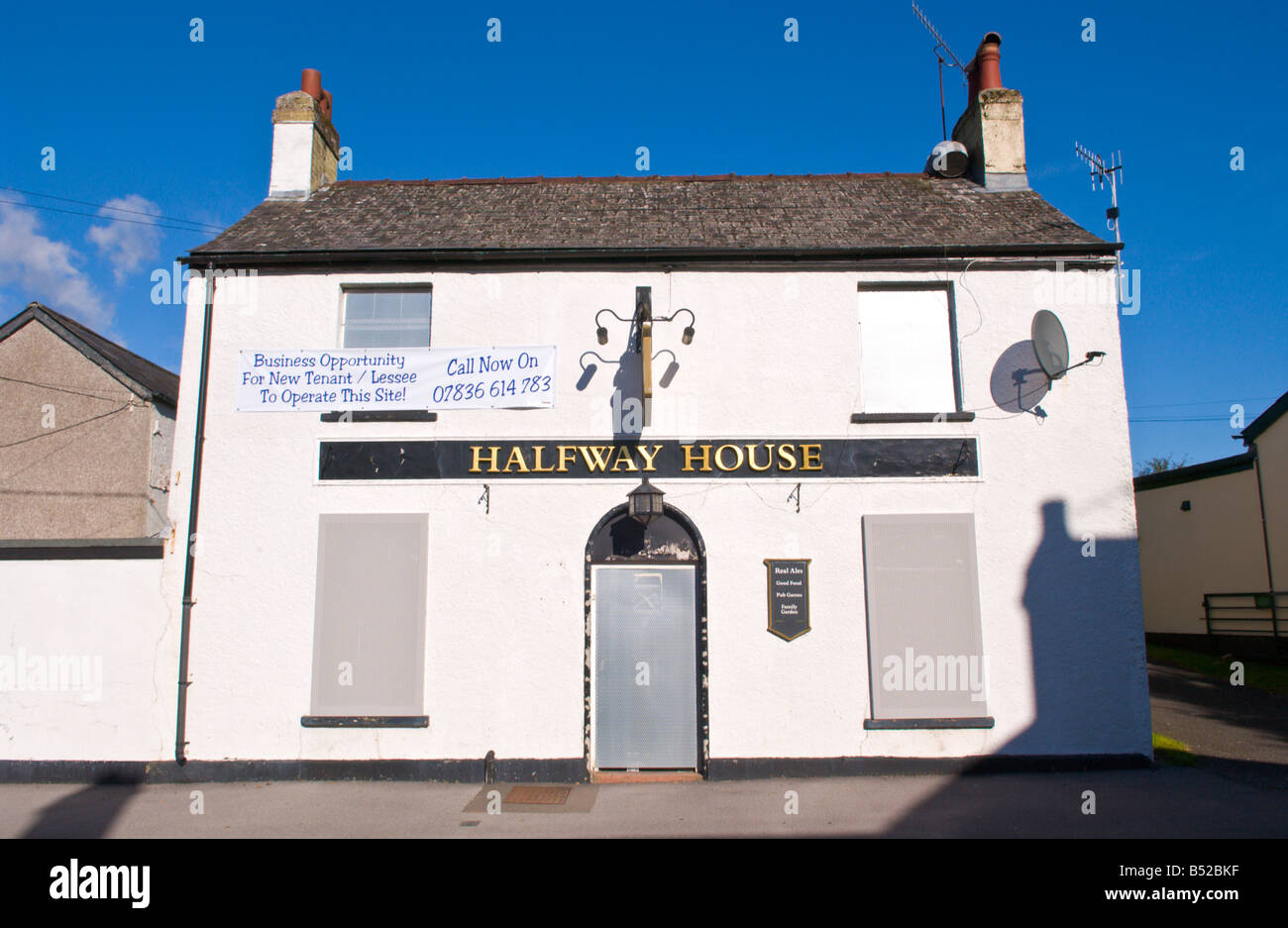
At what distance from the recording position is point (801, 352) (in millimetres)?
9422

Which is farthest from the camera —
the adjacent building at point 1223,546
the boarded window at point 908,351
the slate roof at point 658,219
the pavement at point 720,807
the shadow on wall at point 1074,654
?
the adjacent building at point 1223,546

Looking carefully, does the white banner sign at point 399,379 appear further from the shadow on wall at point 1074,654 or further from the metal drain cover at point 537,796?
the shadow on wall at point 1074,654

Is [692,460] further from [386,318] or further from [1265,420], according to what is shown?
[1265,420]

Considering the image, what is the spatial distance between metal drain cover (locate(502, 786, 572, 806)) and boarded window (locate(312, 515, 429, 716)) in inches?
59.0

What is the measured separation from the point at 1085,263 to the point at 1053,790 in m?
6.17

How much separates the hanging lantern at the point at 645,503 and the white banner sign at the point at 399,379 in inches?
59.8

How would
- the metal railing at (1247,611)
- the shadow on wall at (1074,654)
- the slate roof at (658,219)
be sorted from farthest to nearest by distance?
1. the metal railing at (1247,611)
2. the slate roof at (658,219)
3. the shadow on wall at (1074,654)

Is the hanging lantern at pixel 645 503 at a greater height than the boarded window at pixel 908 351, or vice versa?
the boarded window at pixel 908 351

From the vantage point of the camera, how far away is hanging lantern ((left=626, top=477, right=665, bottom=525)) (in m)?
8.78

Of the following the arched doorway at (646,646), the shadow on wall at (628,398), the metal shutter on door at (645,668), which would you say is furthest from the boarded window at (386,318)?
the metal shutter on door at (645,668)

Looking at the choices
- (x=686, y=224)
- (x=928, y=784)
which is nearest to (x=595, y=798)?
(x=928, y=784)

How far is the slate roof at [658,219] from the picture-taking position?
31.5 ft

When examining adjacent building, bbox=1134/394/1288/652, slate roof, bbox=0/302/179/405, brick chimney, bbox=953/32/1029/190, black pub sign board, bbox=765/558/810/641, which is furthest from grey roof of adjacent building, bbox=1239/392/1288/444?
slate roof, bbox=0/302/179/405

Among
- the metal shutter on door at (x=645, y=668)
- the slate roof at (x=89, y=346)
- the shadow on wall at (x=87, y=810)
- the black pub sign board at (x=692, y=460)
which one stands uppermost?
the slate roof at (x=89, y=346)
